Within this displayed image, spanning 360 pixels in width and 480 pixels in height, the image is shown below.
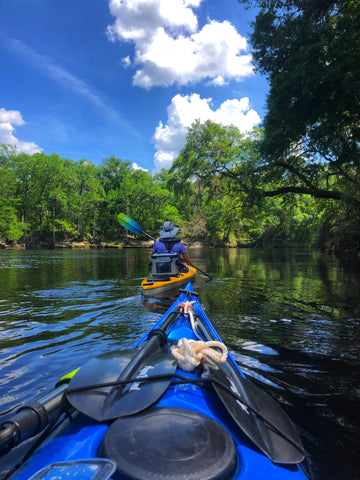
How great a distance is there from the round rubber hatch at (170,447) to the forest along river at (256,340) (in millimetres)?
1285

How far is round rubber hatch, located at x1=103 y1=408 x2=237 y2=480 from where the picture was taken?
989mm

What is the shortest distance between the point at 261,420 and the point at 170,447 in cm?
67

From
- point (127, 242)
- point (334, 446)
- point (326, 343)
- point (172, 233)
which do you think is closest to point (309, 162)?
point (172, 233)

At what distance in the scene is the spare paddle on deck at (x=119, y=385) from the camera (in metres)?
1.38

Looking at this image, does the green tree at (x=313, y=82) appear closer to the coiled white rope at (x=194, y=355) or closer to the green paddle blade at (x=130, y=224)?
the green paddle blade at (x=130, y=224)

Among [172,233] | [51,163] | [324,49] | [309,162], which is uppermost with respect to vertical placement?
[51,163]

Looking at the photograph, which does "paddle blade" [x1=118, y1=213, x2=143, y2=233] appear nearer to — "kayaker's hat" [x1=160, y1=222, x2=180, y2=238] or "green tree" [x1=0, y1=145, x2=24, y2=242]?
"kayaker's hat" [x1=160, y1=222, x2=180, y2=238]

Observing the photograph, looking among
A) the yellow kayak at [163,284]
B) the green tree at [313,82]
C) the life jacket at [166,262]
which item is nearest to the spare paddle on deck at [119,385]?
the yellow kayak at [163,284]

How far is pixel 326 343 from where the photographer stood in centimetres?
429

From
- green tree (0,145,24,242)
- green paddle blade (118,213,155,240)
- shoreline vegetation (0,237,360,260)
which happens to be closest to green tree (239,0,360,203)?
green paddle blade (118,213,155,240)

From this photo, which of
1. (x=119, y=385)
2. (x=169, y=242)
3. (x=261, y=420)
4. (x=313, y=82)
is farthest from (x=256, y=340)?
(x=313, y=82)

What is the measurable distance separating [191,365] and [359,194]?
10.4 meters

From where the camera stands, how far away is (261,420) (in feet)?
4.92

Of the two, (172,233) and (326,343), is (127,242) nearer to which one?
(172,233)
